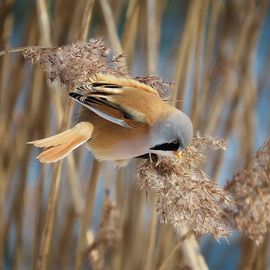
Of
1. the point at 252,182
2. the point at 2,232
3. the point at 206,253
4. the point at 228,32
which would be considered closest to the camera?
the point at 252,182

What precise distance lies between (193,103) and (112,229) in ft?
1.12

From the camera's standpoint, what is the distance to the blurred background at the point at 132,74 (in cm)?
105

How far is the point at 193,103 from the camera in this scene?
1.21m

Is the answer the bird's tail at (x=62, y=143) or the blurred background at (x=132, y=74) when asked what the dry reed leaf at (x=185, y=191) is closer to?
the bird's tail at (x=62, y=143)

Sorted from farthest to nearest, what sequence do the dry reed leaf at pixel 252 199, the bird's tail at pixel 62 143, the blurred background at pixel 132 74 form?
1. the blurred background at pixel 132 74
2. the dry reed leaf at pixel 252 199
3. the bird's tail at pixel 62 143

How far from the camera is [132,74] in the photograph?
1314mm

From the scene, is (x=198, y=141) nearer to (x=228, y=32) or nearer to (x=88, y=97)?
(x=88, y=97)

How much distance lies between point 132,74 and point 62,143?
72 centimetres

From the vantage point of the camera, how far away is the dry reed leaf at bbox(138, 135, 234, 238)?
0.63 metres

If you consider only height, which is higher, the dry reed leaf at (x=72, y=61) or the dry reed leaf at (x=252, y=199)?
the dry reed leaf at (x=72, y=61)

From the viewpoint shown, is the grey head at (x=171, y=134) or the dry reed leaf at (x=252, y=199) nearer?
the grey head at (x=171, y=134)

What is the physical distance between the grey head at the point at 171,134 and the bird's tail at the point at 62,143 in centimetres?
6

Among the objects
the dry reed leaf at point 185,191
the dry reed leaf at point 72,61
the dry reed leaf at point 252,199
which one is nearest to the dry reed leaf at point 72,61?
the dry reed leaf at point 72,61

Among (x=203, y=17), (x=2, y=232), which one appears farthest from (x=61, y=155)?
(x=2, y=232)
